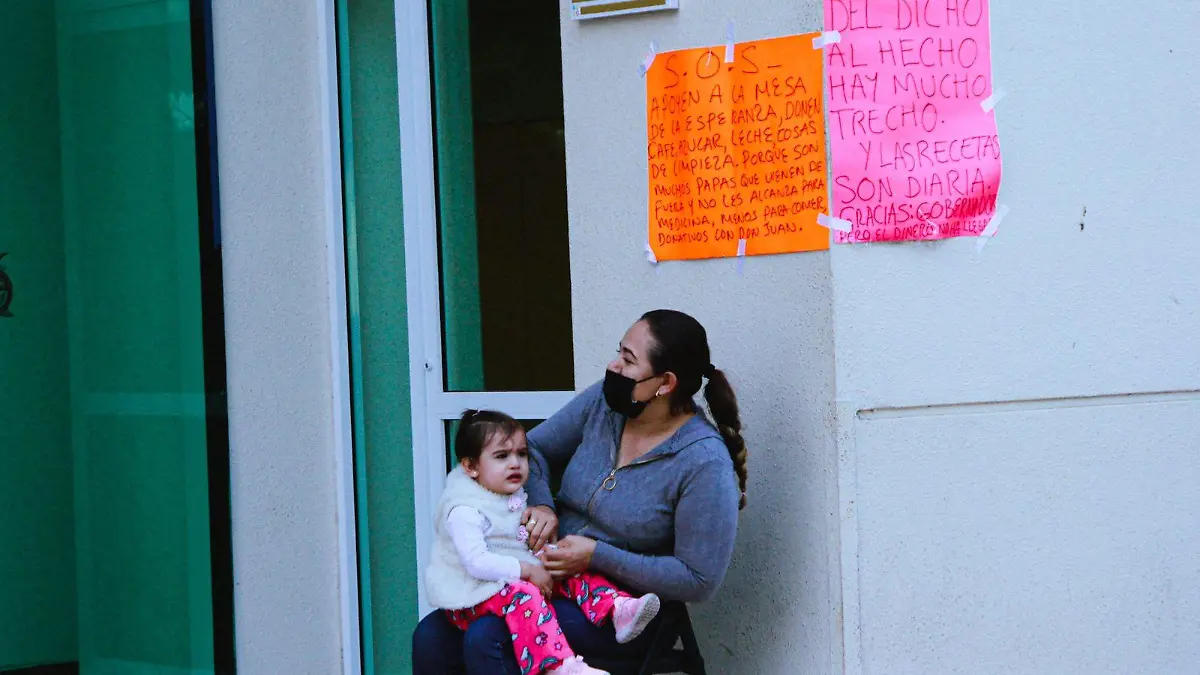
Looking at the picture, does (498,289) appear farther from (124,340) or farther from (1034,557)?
(1034,557)

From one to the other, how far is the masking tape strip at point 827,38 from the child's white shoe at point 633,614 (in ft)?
5.19

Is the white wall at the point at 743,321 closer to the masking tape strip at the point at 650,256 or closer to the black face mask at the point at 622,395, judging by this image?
the masking tape strip at the point at 650,256

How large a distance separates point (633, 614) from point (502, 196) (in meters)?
1.78

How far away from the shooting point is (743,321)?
3.59 metres

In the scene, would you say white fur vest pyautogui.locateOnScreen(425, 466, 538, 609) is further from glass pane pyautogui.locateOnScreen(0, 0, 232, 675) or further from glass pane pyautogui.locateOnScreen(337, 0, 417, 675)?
glass pane pyautogui.locateOnScreen(0, 0, 232, 675)

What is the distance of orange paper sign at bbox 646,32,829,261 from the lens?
11.4 ft

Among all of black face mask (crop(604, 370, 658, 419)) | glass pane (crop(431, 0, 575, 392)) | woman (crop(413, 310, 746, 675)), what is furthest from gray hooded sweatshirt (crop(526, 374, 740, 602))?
glass pane (crop(431, 0, 575, 392))

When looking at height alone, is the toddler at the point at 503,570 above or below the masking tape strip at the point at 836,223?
below

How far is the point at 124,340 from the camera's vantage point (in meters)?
4.63

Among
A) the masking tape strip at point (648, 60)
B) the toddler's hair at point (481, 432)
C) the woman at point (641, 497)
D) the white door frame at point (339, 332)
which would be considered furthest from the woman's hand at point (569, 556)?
the white door frame at point (339, 332)

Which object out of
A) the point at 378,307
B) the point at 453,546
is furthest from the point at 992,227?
the point at 378,307

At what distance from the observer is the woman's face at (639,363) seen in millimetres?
3219

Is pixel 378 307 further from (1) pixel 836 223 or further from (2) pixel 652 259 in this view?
(1) pixel 836 223

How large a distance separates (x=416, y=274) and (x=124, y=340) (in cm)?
118
